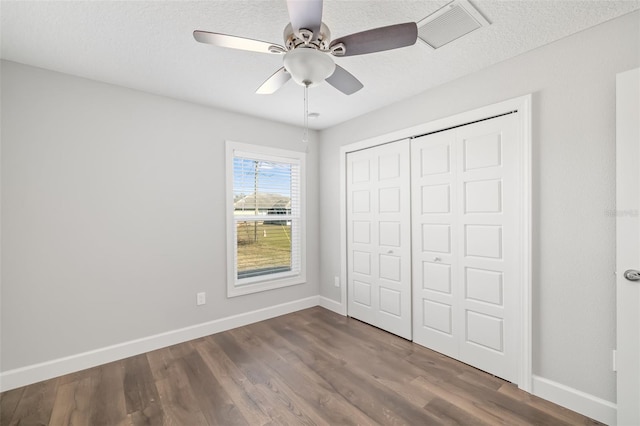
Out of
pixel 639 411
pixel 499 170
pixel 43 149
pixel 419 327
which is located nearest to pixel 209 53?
pixel 43 149

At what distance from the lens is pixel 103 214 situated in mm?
2521

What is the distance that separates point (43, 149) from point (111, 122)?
549 millimetres

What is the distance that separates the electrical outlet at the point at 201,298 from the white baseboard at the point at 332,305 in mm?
1636

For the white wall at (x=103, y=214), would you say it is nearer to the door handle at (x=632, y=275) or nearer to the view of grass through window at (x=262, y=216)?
the view of grass through window at (x=262, y=216)

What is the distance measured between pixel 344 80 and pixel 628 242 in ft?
6.54

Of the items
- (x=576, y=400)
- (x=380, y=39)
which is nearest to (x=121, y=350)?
(x=380, y=39)

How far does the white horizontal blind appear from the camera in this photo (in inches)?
135

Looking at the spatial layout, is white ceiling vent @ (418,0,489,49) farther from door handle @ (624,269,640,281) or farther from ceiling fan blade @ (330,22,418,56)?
door handle @ (624,269,640,281)

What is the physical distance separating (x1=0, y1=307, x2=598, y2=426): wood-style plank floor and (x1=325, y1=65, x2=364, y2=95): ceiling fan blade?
7.28ft

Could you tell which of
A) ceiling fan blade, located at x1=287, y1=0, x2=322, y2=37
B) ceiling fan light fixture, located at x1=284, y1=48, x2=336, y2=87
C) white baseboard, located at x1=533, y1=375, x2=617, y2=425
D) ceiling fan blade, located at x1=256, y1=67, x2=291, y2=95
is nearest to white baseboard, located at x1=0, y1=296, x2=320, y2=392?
ceiling fan blade, located at x1=256, y1=67, x2=291, y2=95

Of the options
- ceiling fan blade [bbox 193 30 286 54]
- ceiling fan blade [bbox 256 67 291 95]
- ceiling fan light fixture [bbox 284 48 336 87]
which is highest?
ceiling fan blade [bbox 193 30 286 54]

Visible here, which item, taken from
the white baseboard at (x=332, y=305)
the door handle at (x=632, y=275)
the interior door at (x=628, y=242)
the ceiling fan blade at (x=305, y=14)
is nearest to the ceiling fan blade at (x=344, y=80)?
the ceiling fan blade at (x=305, y=14)

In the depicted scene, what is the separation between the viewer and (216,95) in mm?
2807

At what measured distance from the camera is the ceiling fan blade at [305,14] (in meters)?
1.21
